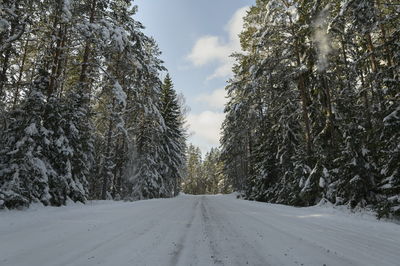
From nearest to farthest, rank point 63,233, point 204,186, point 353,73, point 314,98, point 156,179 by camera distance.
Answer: point 63,233, point 353,73, point 314,98, point 156,179, point 204,186

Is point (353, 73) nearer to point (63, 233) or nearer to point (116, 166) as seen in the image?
point (63, 233)

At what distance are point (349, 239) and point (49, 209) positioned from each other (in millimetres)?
8604

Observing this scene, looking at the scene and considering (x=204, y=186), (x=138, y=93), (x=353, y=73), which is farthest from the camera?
(x=204, y=186)

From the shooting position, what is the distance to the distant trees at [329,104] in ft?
30.4

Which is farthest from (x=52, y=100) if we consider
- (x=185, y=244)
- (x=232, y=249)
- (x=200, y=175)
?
(x=200, y=175)

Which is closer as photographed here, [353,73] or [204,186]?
[353,73]

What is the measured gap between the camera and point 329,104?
44.2 feet

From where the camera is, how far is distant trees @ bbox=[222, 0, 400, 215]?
30.4ft

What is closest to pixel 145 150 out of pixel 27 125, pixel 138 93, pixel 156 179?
pixel 156 179

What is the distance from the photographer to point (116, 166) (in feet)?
66.9

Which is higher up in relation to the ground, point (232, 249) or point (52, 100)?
point (52, 100)

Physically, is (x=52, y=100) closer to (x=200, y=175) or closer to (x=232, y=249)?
(x=232, y=249)

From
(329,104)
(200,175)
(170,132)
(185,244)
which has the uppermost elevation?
(170,132)

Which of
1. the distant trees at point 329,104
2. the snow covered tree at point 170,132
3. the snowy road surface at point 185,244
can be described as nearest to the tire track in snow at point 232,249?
the snowy road surface at point 185,244
